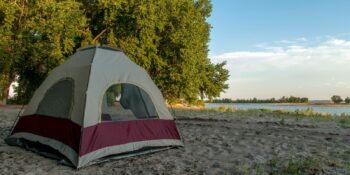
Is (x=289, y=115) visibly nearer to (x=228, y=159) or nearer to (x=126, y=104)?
(x=126, y=104)

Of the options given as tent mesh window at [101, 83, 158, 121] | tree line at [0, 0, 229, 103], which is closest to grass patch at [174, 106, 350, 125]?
tree line at [0, 0, 229, 103]

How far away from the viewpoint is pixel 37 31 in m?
17.7

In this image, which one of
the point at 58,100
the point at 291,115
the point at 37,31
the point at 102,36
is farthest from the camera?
the point at 102,36

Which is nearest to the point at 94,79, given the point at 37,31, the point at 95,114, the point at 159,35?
the point at 95,114

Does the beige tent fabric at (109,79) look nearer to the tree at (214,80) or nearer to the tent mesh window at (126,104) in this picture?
the tent mesh window at (126,104)

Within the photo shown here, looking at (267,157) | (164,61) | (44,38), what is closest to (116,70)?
(267,157)

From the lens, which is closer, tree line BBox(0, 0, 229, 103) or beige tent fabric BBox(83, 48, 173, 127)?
beige tent fabric BBox(83, 48, 173, 127)

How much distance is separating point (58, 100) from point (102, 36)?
15.0m

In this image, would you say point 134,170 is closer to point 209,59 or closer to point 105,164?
point 105,164

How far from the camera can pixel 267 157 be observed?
6.07 m

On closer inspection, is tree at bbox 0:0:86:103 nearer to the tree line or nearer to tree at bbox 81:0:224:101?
the tree line

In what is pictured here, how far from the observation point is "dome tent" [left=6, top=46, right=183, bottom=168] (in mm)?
5894

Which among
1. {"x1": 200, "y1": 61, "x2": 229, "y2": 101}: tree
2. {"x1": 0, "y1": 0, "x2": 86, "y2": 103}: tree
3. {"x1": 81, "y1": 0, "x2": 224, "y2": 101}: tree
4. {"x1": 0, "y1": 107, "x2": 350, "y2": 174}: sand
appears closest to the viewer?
{"x1": 0, "y1": 107, "x2": 350, "y2": 174}: sand

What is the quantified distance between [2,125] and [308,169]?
9.43 meters
